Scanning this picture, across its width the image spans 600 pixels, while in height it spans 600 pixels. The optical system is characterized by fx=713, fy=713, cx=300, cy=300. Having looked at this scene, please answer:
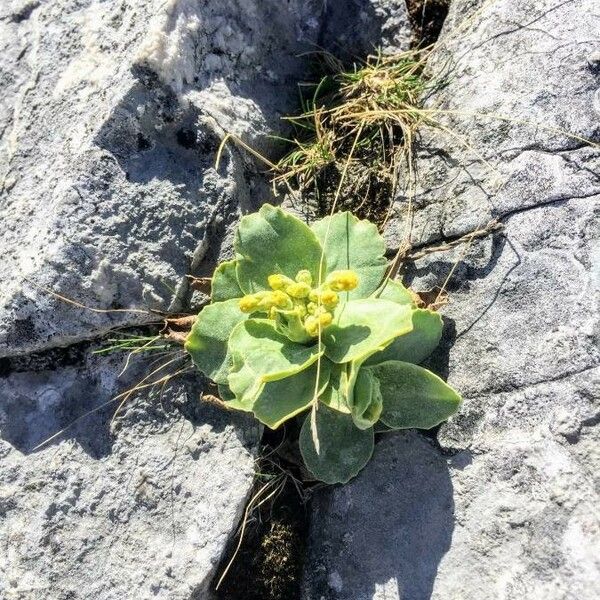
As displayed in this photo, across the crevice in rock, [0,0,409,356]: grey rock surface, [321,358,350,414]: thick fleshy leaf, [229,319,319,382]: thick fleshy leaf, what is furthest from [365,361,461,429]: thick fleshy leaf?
[0,0,409,356]: grey rock surface

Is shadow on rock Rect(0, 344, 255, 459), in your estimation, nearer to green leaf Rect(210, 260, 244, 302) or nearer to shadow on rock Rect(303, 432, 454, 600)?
green leaf Rect(210, 260, 244, 302)

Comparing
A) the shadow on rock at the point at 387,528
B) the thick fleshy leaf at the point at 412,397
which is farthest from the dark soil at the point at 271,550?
the thick fleshy leaf at the point at 412,397

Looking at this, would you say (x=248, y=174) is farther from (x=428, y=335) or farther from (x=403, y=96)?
(x=428, y=335)

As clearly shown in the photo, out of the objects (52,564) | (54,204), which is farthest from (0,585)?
(54,204)

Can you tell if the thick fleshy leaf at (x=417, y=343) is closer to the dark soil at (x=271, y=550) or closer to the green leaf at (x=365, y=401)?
the green leaf at (x=365, y=401)

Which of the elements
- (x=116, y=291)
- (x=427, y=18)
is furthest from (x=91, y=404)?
(x=427, y=18)

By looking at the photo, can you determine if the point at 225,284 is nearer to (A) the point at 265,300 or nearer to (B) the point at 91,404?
(A) the point at 265,300

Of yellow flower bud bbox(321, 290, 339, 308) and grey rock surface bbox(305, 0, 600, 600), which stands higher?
yellow flower bud bbox(321, 290, 339, 308)
